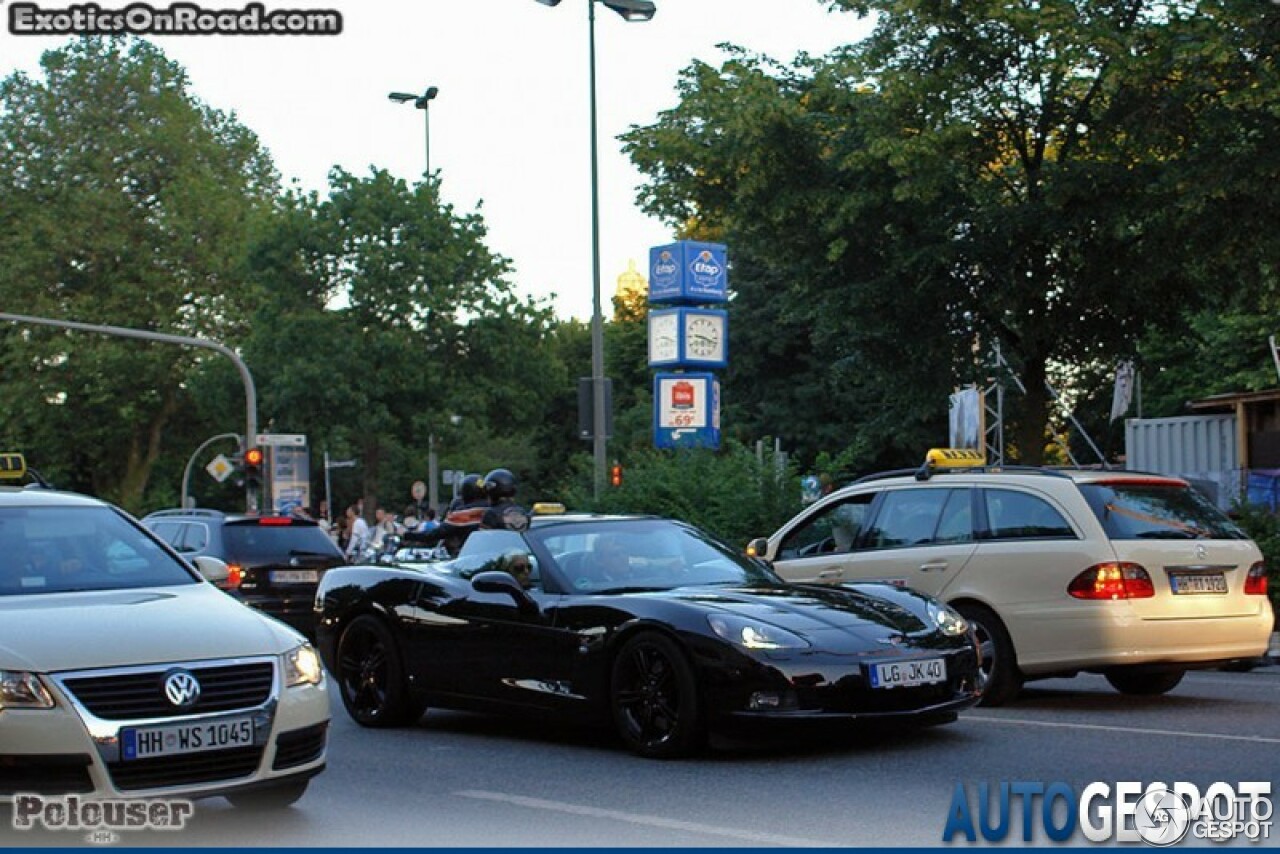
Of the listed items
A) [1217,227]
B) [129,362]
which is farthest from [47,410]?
[1217,227]

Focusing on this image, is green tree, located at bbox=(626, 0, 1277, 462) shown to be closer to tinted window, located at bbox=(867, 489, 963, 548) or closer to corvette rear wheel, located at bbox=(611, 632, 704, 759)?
tinted window, located at bbox=(867, 489, 963, 548)

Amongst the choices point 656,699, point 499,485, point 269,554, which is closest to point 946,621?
point 656,699

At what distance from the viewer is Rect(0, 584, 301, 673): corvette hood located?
290 inches

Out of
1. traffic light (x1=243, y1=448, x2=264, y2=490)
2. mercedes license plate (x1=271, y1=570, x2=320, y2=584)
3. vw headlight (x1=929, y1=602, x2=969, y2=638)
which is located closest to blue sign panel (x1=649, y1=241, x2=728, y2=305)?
traffic light (x1=243, y1=448, x2=264, y2=490)

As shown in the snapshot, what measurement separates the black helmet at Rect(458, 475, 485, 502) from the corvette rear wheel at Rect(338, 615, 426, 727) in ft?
15.3

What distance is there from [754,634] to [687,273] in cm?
2543

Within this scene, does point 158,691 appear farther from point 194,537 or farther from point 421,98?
point 421,98

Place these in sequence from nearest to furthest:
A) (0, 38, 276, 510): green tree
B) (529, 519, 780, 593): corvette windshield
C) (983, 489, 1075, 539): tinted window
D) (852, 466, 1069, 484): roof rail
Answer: (529, 519, 780, 593): corvette windshield < (983, 489, 1075, 539): tinted window < (852, 466, 1069, 484): roof rail < (0, 38, 276, 510): green tree

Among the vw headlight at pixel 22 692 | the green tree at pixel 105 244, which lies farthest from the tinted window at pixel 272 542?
the green tree at pixel 105 244

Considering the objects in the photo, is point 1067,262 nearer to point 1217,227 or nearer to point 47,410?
point 1217,227

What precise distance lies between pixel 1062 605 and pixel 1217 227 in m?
9.15

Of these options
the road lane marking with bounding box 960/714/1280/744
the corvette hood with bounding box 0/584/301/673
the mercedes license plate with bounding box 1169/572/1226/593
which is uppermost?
the corvette hood with bounding box 0/584/301/673

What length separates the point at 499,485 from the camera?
15.9 metres

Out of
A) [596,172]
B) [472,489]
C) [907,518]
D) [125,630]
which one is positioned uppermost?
[596,172]
